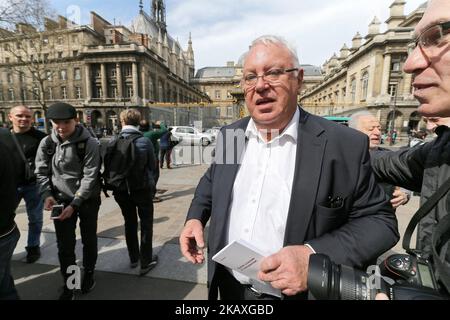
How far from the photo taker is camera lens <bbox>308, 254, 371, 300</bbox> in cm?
87

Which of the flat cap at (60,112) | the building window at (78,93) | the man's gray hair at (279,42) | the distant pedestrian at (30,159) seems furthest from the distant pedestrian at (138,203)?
the building window at (78,93)

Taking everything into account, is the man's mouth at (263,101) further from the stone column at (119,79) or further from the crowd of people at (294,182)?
the stone column at (119,79)

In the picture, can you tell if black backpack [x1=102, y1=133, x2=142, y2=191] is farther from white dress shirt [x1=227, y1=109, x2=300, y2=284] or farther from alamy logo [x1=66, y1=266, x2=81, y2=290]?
white dress shirt [x1=227, y1=109, x2=300, y2=284]

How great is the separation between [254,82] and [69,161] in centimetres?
227

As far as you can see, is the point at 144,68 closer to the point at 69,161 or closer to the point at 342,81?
the point at 342,81

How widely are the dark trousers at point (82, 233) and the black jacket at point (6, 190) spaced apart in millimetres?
678

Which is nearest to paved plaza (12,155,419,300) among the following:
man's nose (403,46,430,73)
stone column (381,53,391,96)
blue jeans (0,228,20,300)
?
blue jeans (0,228,20,300)

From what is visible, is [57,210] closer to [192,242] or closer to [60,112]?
[60,112]

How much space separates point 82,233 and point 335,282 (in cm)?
285

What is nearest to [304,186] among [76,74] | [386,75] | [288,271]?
[288,271]

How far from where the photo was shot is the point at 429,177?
4.03ft

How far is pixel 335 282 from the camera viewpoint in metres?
0.90

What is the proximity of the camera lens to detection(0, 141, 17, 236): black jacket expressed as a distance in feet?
7.37

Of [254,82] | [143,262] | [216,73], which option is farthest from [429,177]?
[216,73]
